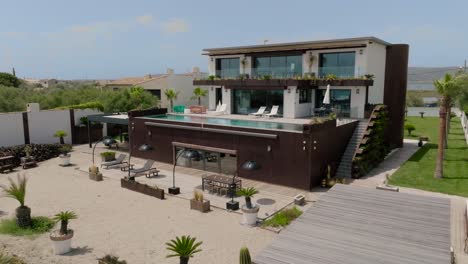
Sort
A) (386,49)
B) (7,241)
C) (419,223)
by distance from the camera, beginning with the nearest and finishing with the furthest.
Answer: (419,223) → (7,241) → (386,49)

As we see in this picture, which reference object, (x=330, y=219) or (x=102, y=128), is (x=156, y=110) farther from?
(x=330, y=219)

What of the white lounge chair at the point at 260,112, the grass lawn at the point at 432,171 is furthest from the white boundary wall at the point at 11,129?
the grass lawn at the point at 432,171

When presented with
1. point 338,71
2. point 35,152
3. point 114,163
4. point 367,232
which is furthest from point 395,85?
point 35,152

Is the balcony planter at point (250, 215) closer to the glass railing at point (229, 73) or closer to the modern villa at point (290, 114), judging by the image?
the modern villa at point (290, 114)

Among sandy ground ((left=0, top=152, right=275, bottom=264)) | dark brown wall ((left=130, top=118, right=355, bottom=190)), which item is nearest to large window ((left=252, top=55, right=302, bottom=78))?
dark brown wall ((left=130, top=118, right=355, bottom=190))

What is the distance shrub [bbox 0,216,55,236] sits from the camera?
13.8 meters

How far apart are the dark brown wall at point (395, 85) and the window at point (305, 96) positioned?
18.6ft

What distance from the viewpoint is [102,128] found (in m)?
34.3

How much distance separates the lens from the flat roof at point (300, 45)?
25.1 m

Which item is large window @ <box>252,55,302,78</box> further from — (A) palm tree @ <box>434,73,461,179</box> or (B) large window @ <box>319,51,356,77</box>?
(A) palm tree @ <box>434,73,461,179</box>

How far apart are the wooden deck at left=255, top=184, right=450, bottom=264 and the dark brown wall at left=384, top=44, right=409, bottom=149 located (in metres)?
17.0

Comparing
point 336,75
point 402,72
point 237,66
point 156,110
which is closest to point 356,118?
point 336,75

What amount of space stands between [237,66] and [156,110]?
353 inches

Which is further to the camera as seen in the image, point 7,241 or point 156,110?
point 156,110
